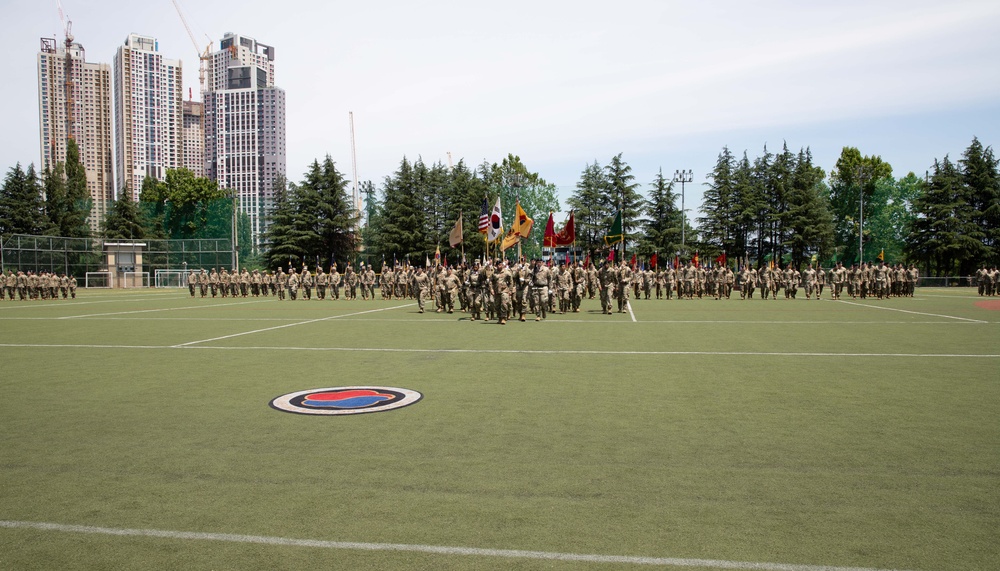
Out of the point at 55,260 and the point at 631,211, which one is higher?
the point at 631,211

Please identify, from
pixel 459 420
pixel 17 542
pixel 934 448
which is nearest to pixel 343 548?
pixel 17 542

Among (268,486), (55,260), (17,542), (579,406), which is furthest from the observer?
(55,260)

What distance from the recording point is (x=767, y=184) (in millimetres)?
77562

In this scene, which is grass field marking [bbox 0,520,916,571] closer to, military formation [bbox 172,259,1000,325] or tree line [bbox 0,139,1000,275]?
military formation [bbox 172,259,1000,325]

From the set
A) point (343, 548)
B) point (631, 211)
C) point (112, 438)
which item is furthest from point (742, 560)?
point (631, 211)

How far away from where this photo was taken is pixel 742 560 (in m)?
3.73

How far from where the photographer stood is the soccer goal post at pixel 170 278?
213 feet

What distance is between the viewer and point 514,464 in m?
5.46

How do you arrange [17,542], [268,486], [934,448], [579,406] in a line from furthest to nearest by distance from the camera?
[579,406]
[934,448]
[268,486]
[17,542]

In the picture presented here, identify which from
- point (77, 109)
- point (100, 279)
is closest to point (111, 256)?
point (100, 279)

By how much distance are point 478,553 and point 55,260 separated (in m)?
68.0

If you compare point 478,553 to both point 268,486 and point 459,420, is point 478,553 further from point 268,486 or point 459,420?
point 459,420

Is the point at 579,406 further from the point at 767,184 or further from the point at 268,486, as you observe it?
the point at 767,184

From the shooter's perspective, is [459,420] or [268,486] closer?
[268,486]
